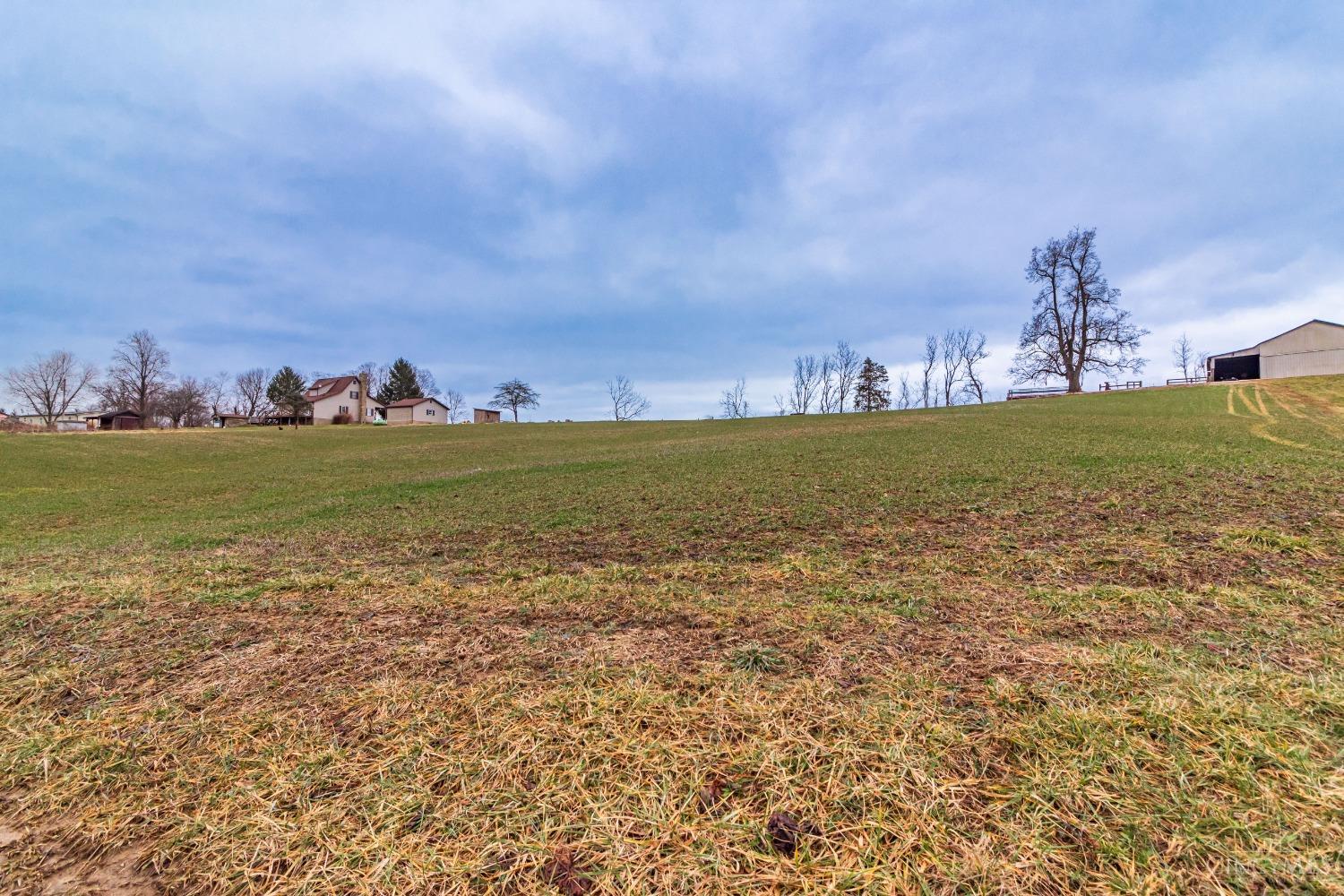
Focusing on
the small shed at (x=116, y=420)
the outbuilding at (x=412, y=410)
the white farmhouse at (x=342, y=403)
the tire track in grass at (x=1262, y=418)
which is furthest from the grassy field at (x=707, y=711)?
the small shed at (x=116, y=420)

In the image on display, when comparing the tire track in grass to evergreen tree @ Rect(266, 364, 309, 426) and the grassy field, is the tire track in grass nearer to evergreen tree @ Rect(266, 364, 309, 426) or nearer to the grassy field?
the grassy field

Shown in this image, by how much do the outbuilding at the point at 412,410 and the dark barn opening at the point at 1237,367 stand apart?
321 ft

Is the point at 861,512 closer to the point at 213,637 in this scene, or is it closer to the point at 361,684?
the point at 361,684

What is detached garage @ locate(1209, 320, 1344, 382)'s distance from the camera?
142 feet

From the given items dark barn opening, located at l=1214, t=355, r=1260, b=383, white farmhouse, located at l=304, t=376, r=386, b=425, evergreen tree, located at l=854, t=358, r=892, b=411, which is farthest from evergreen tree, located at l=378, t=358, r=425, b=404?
dark barn opening, located at l=1214, t=355, r=1260, b=383

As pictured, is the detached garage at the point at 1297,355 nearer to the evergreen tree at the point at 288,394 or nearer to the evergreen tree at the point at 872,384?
the evergreen tree at the point at 872,384

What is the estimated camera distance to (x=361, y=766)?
2145mm

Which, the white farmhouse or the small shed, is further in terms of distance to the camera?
the white farmhouse

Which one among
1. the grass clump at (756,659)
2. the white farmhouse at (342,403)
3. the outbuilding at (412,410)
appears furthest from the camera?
the outbuilding at (412,410)

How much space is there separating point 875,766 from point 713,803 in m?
0.67

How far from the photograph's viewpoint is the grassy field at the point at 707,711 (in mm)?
1686

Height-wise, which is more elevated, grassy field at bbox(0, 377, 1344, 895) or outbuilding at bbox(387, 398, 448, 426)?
outbuilding at bbox(387, 398, 448, 426)

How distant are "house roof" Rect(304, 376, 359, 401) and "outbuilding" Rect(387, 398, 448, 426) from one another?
710 cm

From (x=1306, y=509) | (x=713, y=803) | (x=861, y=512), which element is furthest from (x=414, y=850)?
(x=1306, y=509)
